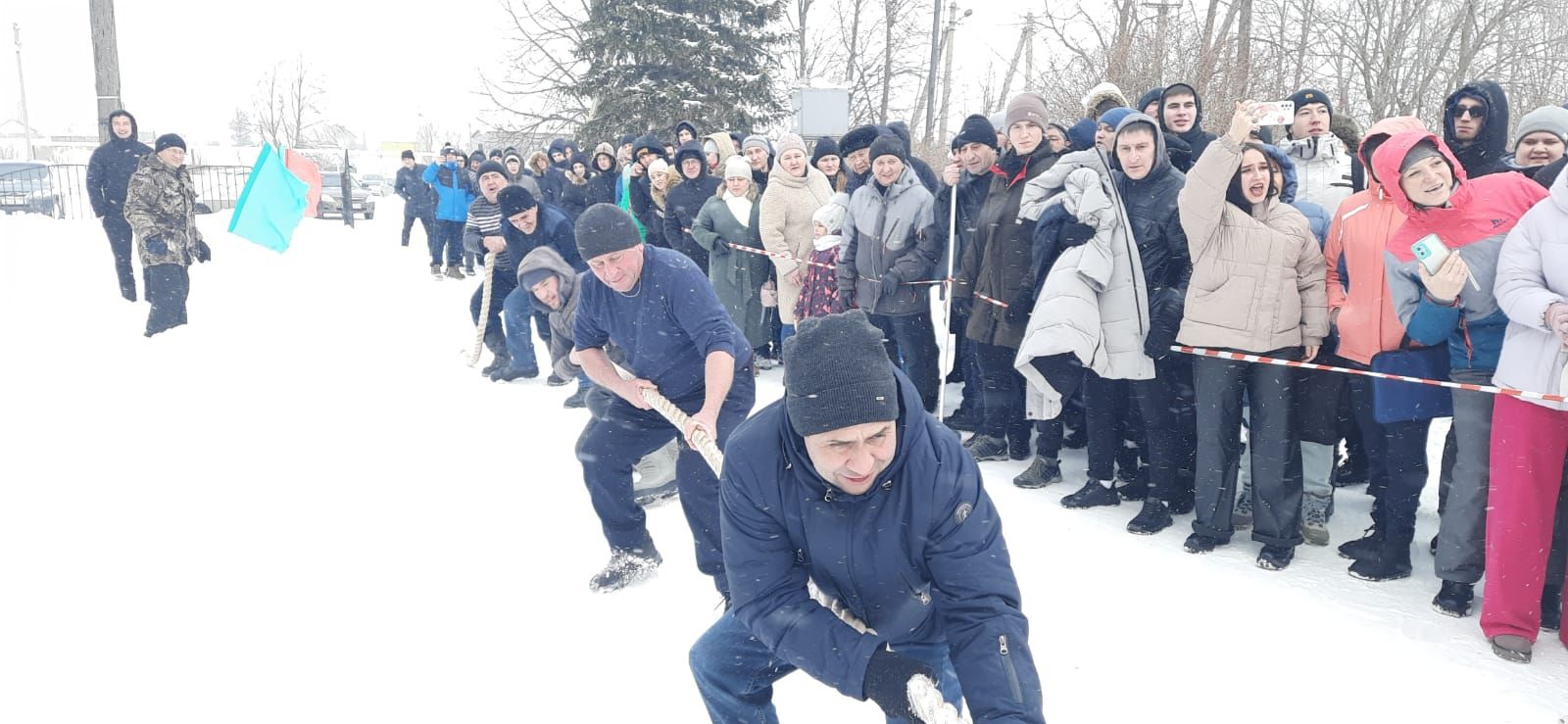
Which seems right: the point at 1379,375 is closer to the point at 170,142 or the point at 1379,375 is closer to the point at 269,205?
the point at 170,142

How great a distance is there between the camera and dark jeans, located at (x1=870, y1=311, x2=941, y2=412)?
659cm

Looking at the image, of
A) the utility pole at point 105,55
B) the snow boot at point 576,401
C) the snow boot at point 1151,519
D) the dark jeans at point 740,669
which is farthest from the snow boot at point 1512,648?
the utility pole at point 105,55

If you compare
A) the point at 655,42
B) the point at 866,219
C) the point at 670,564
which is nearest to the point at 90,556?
the point at 670,564

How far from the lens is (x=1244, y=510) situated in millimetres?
5113

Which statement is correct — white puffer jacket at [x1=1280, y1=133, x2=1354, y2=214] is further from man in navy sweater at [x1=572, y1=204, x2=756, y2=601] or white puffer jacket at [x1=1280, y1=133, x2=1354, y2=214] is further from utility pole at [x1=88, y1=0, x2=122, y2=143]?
utility pole at [x1=88, y1=0, x2=122, y2=143]

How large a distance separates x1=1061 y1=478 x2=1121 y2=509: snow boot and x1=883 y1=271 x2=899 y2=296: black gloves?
5.79 ft

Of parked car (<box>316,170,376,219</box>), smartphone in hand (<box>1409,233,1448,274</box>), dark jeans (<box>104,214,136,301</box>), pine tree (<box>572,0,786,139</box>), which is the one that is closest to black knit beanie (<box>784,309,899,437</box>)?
smartphone in hand (<box>1409,233,1448,274</box>)

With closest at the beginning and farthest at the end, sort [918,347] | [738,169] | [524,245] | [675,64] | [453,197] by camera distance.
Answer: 1. [918,347]
2. [524,245]
3. [738,169]
4. [453,197]
5. [675,64]

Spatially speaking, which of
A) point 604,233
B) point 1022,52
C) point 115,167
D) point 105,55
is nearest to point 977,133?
point 604,233

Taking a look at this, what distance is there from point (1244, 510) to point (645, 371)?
3027 mm

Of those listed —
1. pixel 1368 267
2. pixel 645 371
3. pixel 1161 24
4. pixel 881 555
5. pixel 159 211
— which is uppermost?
pixel 1161 24

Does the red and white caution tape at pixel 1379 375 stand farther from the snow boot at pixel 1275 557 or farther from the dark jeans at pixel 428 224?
the dark jeans at pixel 428 224

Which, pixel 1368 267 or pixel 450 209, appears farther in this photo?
pixel 450 209

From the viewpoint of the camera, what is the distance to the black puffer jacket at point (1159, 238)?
4797 mm
